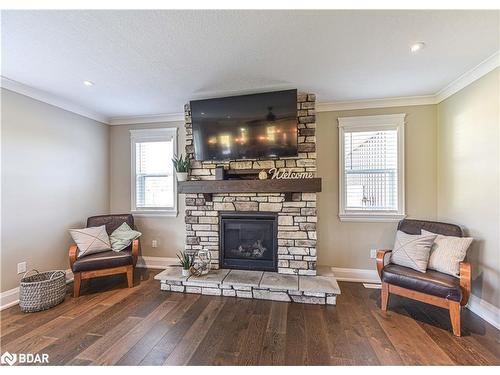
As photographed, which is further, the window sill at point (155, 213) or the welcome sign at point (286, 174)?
the window sill at point (155, 213)

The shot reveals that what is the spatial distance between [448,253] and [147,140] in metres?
4.33

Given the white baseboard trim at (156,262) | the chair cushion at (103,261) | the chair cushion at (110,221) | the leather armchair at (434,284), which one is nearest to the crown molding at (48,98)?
the chair cushion at (110,221)

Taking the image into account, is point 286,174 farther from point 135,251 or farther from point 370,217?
point 135,251

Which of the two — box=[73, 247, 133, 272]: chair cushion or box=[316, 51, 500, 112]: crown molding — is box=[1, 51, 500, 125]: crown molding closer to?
box=[316, 51, 500, 112]: crown molding

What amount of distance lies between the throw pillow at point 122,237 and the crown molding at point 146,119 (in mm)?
1769

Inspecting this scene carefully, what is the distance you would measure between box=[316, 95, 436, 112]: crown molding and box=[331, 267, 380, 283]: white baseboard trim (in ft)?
7.61

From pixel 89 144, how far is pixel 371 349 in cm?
447

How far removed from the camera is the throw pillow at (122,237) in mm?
3312

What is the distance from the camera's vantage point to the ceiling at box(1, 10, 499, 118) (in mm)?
1691

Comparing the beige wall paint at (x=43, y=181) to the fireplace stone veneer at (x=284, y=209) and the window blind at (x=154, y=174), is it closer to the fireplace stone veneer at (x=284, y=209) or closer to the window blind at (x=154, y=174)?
the window blind at (x=154, y=174)

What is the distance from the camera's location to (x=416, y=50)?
2086 mm

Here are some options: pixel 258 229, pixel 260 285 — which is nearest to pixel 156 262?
pixel 258 229

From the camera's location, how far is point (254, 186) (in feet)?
9.91
